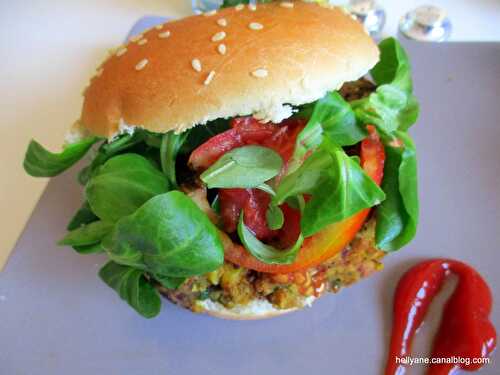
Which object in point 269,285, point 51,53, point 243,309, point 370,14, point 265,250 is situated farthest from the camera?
point 51,53

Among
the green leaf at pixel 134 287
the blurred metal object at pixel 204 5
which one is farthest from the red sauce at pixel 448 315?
the blurred metal object at pixel 204 5

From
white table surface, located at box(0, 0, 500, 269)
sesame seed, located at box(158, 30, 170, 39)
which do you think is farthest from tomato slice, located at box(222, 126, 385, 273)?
white table surface, located at box(0, 0, 500, 269)

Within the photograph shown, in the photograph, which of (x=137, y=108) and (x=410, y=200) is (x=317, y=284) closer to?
(x=410, y=200)

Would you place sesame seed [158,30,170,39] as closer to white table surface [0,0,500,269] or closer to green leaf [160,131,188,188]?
green leaf [160,131,188,188]

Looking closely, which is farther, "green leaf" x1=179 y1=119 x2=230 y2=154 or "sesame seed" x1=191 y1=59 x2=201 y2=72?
"green leaf" x1=179 y1=119 x2=230 y2=154

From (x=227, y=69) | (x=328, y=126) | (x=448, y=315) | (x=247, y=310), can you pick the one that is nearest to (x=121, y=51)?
(x=227, y=69)

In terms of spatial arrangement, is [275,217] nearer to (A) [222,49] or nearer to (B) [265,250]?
(B) [265,250]

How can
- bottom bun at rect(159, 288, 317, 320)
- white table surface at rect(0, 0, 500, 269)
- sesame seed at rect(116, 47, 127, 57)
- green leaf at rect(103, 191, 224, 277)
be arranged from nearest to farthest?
green leaf at rect(103, 191, 224, 277)
sesame seed at rect(116, 47, 127, 57)
bottom bun at rect(159, 288, 317, 320)
white table surface at rect(0, 0, 500, 269)

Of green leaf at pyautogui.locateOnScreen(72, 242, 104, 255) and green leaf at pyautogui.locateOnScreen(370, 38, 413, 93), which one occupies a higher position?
green leaf at pyautogui.locateOnScreen(370, 38, 413, 93)

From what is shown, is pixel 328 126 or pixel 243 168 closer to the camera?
pixel 243 168
